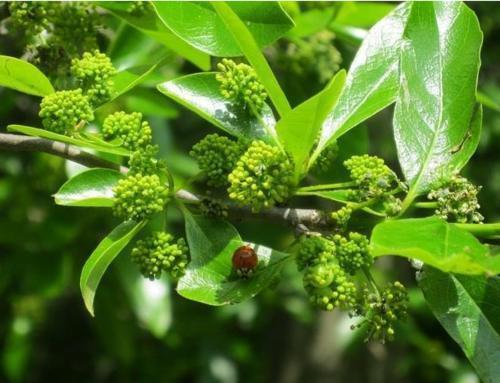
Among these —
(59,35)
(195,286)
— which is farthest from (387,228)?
(59,35)

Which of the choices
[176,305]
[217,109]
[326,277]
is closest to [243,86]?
[217,109]

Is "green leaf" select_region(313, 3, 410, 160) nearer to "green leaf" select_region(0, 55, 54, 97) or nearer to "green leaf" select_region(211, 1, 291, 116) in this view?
"green leaf" select_region(211, 1, 291, 116)

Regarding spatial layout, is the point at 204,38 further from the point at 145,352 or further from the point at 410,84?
the point at 145,352

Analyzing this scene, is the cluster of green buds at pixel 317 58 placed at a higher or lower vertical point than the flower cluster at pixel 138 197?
lower

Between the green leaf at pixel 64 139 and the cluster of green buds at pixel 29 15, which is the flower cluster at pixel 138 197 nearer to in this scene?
the green leaf at pixel 64 139

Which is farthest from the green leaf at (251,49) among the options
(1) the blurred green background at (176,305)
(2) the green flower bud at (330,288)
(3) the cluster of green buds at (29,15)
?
(1) the blurred green background at (176,305)

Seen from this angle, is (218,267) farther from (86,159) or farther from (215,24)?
(215,24)
